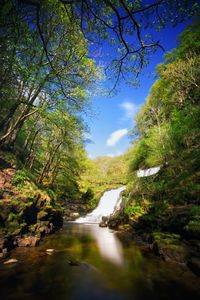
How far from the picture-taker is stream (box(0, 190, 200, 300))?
487 cm

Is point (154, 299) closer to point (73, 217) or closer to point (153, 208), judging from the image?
point (153, 208)

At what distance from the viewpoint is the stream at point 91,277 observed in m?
4.87

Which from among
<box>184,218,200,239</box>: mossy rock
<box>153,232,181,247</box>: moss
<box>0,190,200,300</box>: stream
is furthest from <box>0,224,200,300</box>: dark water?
<box>184,218,200,239</box>: mossy rock

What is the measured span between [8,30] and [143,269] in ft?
29.9

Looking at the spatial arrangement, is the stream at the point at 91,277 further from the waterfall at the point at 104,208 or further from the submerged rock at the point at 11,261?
the waterfall at the point at 104,208

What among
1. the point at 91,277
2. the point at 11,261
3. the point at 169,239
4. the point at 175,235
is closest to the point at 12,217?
the point at 11,261

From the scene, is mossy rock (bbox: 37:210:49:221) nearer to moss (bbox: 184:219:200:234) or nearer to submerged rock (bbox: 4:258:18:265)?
submerged rock (bbox: 4:258:18:265)

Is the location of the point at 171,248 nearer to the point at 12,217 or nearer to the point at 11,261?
the point at 11,261

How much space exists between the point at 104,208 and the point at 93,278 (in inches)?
917

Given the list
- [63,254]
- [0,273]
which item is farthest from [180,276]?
[0,273]

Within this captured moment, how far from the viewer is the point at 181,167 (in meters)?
14.4

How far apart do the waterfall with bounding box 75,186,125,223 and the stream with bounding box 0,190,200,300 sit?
1562 centimetres

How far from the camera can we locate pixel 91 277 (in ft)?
19.9

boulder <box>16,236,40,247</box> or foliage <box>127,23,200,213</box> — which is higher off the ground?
foliage <box>127,23,200,213</box>
